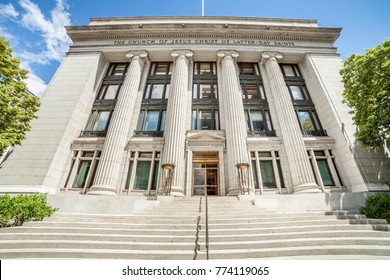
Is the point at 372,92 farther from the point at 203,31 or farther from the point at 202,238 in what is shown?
the point at 203,31

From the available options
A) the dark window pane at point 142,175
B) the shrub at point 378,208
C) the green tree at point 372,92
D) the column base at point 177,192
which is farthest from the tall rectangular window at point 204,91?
the shrub at point 378,208

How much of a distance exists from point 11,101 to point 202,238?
37.1 ft

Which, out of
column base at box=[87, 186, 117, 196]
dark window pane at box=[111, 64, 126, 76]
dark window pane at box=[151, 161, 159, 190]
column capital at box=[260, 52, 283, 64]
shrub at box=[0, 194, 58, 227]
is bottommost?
shrub at box=[0, 194, 58, 227]

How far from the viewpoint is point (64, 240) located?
255 inches

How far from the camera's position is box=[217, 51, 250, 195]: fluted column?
13.2 meters

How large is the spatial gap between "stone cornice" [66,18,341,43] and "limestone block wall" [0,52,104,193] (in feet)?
9.59

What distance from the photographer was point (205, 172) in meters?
14.5

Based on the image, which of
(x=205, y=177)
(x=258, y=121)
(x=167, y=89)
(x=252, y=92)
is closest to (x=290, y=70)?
(x=252, y=92)

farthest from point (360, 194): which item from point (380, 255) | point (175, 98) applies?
point (175, 98)

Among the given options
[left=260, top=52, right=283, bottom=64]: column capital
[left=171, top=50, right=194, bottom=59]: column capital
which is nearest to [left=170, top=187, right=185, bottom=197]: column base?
[left=171, top=50, right=194, bottom=59]: column capital

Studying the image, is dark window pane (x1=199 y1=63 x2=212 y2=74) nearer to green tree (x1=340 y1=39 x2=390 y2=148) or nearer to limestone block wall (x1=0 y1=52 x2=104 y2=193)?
limestone block wall (x1=0 y1=52 x2=104 y2=193)

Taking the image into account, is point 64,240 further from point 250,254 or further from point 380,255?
point 380,255

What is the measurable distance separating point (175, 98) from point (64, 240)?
12.1 m
